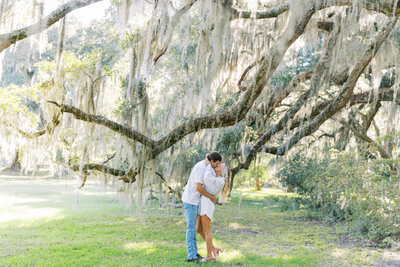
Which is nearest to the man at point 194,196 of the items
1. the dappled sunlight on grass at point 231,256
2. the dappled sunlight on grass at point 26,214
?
the dappled sunlight on grass at point 231,256

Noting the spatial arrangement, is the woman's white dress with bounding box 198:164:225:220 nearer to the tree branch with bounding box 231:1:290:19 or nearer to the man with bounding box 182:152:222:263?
the man with bounding box 182:152:222:263

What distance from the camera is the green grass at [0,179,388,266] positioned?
4996mm

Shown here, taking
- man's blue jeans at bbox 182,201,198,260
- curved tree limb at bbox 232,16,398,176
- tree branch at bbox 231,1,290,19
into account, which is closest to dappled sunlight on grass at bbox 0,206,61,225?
man's blue jeans at bbox 182,201,198,260

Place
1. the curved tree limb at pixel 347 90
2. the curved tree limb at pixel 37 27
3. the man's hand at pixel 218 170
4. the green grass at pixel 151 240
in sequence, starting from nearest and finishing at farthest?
the curved tree limb at pixel 37 27 < the man's hand at pixel 218 170 < the green grass at pixel 151 240 < the curved tree limb at pixel 347 90

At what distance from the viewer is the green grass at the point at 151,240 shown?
5.00 meters

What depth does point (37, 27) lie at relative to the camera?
13.0ft

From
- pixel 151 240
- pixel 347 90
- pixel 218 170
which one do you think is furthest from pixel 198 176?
pixel 347 90

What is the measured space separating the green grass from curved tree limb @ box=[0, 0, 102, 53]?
266 centimetres

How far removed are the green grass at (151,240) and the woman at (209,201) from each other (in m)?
0.33

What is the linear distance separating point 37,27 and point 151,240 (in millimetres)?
3922

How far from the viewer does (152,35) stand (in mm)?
6199

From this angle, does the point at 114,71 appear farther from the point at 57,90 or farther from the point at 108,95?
the point at 57,90

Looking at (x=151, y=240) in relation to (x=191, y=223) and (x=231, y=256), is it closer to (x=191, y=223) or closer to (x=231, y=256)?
(x=231, y=256)

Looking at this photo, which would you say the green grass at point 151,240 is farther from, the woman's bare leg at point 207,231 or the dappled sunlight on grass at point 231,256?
the woman's bare leg at point 207,231
